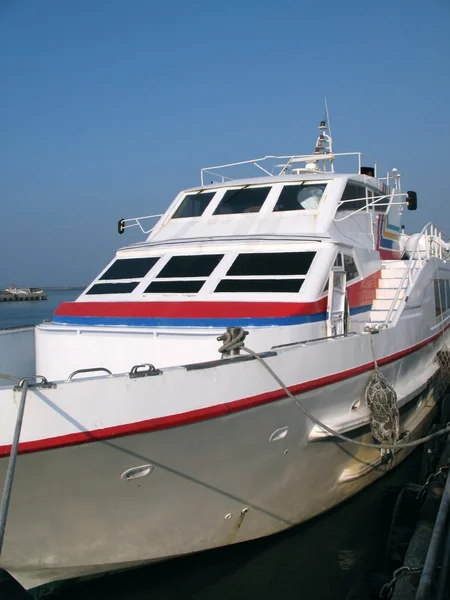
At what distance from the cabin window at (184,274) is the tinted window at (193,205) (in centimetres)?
175

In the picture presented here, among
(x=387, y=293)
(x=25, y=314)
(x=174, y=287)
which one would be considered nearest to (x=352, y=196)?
→ (x=387, y=293)

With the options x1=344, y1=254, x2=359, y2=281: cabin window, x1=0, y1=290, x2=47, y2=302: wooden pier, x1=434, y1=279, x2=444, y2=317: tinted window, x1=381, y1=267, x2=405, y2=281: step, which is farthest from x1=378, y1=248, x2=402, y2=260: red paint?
x1=0, y1=290, x2=47, y2=302: wooden pier

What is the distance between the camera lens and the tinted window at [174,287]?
629 centimetres

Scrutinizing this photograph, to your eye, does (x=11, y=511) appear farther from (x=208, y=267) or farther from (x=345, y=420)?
(x=208, y=267)

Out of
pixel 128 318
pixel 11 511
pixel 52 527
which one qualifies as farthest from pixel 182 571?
pixel 128 318

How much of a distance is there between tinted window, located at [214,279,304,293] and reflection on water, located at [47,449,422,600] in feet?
8.08

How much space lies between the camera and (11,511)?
375cm

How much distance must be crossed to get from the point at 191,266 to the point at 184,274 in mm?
167

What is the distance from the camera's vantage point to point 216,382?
4.14 meters

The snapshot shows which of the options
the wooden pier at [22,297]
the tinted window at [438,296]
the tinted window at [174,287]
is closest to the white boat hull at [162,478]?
the tinted window at [174,287]

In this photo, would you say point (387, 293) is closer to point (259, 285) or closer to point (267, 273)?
point (267, 273)

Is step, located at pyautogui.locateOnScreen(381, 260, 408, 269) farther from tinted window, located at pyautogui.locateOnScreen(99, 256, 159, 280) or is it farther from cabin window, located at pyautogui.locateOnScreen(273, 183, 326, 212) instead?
tinted window, located at pyautogui.locateOnScreen(99, 256, 159, 280)

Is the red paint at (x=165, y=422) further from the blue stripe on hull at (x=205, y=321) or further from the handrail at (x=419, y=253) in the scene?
the handrail at (x=419, y=253)

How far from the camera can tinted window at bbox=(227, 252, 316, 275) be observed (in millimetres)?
6176
